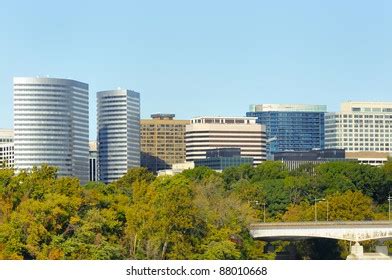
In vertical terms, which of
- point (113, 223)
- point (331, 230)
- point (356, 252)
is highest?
point (113, 223)

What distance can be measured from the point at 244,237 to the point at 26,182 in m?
25.0

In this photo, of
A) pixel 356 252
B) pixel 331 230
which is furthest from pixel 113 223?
pixel 356 252

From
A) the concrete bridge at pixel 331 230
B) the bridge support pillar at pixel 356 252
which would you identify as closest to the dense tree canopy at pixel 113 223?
the concrete bridge at pixel 331 230

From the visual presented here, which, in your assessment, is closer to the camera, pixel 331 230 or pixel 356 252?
pixel 356 252

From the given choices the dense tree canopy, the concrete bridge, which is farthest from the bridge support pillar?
the dense tree canopy

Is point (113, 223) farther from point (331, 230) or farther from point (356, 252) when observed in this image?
point (356, 252)

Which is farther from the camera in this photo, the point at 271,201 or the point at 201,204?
the point at 271,201

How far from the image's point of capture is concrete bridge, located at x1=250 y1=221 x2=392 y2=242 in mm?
129250

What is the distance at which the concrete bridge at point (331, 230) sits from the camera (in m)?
129

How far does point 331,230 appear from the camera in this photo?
130 metres

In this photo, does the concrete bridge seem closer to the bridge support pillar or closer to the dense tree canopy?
the bridge support pillar

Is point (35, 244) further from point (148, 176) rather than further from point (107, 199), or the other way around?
point (148, 176)

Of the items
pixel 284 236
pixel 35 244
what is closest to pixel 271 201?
pixel 284 236
